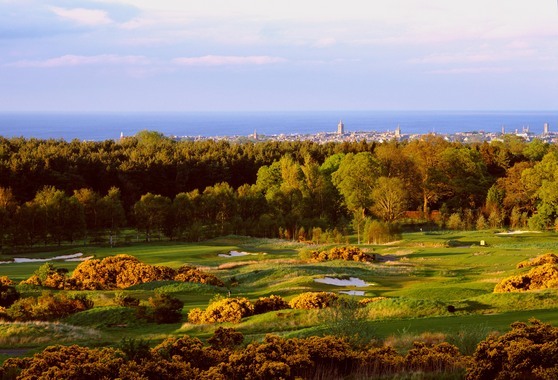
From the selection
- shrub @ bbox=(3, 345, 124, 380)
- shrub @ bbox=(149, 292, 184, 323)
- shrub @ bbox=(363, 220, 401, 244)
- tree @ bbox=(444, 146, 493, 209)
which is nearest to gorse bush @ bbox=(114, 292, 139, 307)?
shrub @ bbox=(149, 292, 184, 323)

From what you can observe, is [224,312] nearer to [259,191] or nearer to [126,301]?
[126,301]

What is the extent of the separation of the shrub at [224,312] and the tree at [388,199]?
5153 cm

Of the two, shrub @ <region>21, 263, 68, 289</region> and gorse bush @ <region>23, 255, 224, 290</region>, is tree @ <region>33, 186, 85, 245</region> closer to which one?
gorse bush @ <region>23, 255, 224, 290</region>

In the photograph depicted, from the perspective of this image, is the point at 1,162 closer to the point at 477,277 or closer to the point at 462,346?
the point at 477,277

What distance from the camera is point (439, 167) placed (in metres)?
90.6

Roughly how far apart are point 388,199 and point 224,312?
52543 mm

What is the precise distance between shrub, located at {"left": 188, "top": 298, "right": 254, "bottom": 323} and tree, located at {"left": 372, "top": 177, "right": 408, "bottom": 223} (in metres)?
51.5

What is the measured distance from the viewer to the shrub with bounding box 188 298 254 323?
24.1 m

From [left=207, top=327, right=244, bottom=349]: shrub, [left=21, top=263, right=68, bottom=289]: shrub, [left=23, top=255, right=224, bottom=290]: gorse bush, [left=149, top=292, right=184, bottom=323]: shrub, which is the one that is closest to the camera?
[left=207, top=327, right=244, bottom=349]: shrub

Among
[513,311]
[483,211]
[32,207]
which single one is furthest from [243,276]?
[483,211]

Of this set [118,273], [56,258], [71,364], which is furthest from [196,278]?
[56,258]

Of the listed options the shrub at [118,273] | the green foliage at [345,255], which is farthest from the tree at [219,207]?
the shrub at [118,273]

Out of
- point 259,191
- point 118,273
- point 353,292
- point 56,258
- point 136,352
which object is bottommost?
point 56,258

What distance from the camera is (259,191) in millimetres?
82688
